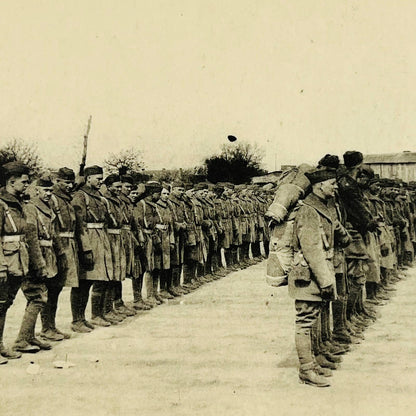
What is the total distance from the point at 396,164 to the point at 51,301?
25549 millimetres

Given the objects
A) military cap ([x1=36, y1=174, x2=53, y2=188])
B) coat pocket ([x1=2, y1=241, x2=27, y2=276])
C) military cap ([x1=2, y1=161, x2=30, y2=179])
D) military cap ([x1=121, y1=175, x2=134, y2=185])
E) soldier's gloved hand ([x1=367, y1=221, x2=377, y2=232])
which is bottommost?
coat pocket ([x1=2, y1=241, x2=27, y2=276])

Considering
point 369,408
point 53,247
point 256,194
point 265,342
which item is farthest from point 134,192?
point 256,194

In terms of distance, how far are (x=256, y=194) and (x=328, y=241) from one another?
45.4 ft

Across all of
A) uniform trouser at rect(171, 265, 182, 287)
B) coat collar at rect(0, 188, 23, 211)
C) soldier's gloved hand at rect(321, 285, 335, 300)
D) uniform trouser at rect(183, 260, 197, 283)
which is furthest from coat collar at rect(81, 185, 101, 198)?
uniform trouser at rect(183, 260, 197, 283)

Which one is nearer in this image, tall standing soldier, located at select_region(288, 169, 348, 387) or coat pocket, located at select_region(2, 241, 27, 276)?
tall standing soldier, located at select_region(288, 169, 348, 387)

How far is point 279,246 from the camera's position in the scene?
573 centimetres

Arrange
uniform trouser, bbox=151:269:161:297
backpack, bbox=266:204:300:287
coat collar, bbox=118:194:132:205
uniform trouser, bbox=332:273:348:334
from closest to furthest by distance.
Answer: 1. backpack, bbox=266:204:300:287
2. uniform trouser, bbox=332:273:348:334
3. coat collar, bbox=118:194:132:205
4. uniform trouser, bbox=151:269:161:297

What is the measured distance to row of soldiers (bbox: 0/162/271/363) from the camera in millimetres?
6715

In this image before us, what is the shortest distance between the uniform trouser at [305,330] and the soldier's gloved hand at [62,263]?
3225mm

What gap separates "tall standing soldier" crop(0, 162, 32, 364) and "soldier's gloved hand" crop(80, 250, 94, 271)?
1.50 metres

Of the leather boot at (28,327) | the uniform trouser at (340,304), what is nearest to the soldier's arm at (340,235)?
the uniform trouser at (340,304)

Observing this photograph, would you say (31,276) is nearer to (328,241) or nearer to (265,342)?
(265,342)

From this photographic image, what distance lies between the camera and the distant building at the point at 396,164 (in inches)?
1201

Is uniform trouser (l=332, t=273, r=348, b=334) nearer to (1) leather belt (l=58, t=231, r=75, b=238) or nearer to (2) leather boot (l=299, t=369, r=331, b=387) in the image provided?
(2) leather boot (l=299, t=369, r=331, b=387)
